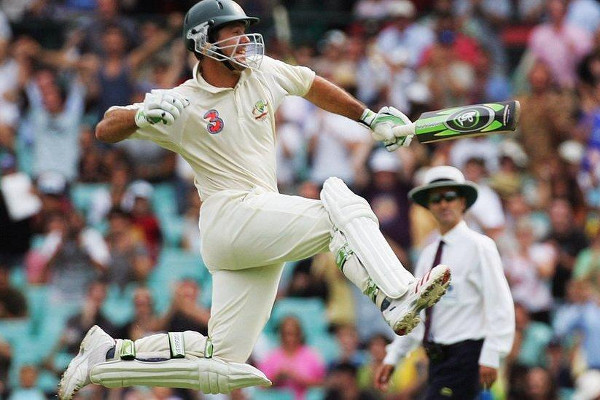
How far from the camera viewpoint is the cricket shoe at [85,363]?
9.02 m

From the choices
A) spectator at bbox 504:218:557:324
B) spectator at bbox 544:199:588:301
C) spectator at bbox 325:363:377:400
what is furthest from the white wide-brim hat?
spectator at bbox 544:199:588:301

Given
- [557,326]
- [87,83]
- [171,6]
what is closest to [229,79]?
[557,326]

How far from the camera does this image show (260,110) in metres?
9.01

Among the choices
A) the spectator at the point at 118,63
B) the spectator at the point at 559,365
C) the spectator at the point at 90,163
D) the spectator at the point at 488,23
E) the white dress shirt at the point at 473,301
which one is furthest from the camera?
the spectator at the point at 488,23

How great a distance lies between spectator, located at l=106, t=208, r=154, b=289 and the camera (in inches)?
583

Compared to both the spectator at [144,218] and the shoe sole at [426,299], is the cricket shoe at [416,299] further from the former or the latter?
the spectator at [144,218]

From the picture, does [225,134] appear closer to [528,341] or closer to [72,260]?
[528,341]

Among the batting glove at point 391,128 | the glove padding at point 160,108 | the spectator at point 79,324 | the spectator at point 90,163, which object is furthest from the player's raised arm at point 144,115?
the spectator at point 90,163

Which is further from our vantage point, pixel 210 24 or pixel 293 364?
pixel 293 364

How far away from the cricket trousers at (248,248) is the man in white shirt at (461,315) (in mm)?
1574

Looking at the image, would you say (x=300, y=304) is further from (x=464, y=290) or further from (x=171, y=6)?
(x=171, y=6)

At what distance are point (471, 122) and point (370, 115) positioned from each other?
86cm

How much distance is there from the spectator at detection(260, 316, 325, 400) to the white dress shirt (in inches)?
132

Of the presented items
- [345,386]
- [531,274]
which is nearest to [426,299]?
[345,386]
